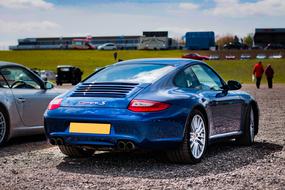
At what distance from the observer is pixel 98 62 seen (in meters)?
81.6

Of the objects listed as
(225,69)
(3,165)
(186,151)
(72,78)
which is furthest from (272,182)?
(225,69)

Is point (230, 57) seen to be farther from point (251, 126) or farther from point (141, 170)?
point (141, 170)

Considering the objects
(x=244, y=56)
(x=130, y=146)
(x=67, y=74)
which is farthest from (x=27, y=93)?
(x=244, y=56)

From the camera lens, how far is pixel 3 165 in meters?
7.62

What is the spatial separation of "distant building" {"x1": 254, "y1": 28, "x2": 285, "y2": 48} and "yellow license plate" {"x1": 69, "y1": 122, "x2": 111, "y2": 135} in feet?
314

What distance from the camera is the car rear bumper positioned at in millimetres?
6973

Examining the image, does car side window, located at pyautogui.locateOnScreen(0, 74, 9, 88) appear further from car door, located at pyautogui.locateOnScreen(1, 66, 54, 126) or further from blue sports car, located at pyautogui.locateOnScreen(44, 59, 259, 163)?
blue sports car, located at pyautogui.locateOnScreen(44, 59, 259, 163)

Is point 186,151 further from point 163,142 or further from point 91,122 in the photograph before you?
point 91,122

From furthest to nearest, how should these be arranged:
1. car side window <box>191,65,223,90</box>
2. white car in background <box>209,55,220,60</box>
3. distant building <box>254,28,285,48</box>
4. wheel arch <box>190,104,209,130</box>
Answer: distant building <box>254,28,285,48</box>, white car in background <box>209,55,220,60</box>, car side window <box>191,65,223,90</box>, wheel arch <box>190,104,209,130</box>

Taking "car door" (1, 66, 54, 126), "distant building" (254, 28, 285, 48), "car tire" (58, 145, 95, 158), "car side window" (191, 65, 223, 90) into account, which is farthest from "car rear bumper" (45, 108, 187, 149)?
"distant building" (254, 28, 285, 48)

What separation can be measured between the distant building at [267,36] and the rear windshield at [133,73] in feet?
310

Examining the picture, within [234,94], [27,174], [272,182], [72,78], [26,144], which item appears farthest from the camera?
[72,78]

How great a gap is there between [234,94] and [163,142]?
219cm

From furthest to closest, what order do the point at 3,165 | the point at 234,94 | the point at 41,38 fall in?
the point at 41,38
the point at 234,94
the point at 3,165
